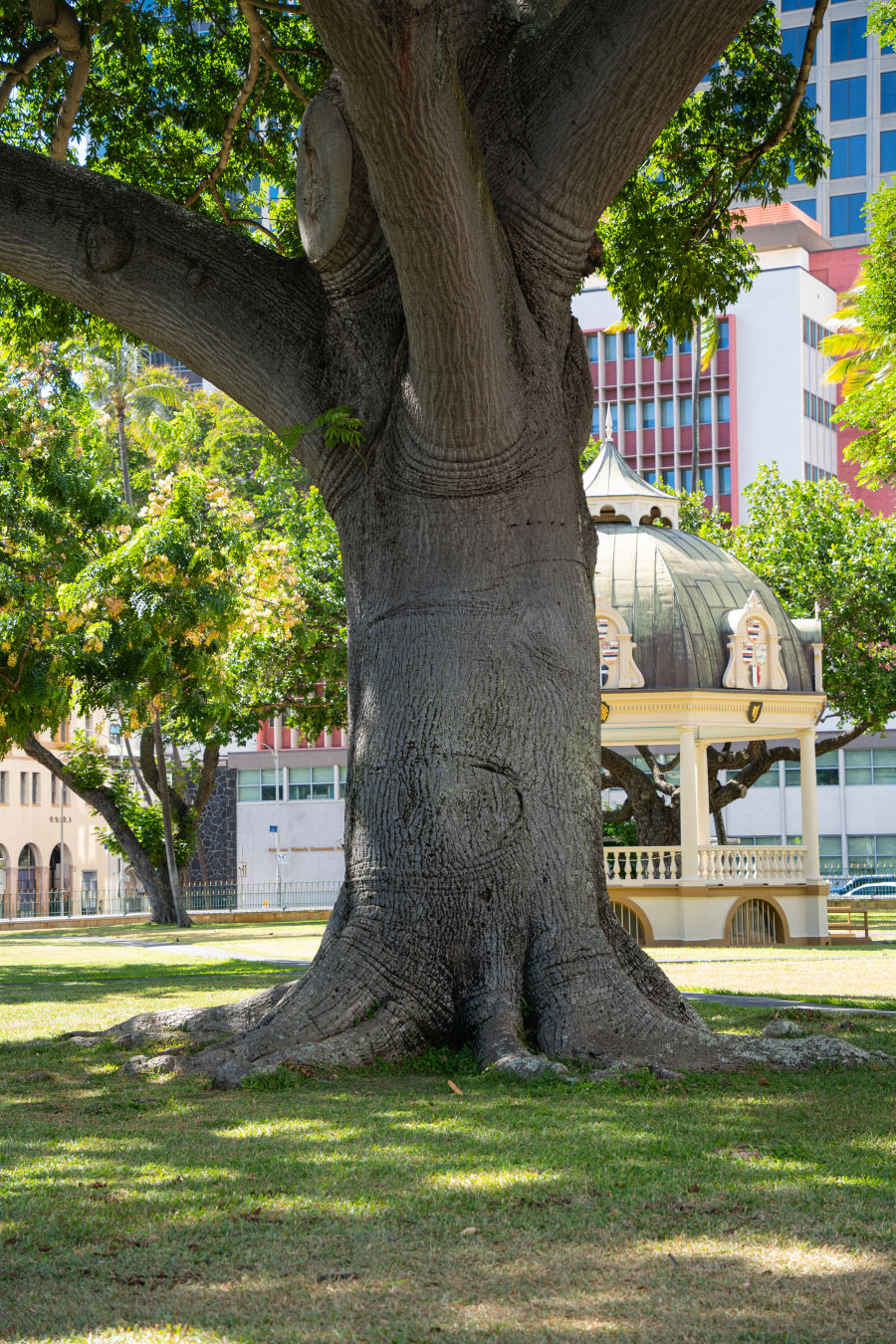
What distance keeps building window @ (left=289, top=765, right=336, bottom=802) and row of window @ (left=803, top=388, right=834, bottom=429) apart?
2885 cm

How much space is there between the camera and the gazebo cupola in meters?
29.7

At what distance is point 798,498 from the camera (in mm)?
33844

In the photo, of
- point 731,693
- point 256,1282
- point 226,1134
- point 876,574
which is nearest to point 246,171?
point 226,1134

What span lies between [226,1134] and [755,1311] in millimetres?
2773

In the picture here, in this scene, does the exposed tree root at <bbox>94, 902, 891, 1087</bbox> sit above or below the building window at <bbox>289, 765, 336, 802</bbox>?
below

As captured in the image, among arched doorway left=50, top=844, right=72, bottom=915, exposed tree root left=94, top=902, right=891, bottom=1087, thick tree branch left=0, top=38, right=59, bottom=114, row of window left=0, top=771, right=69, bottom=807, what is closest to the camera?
exposed tree root left=94, top=902, right=891, bottom=1087

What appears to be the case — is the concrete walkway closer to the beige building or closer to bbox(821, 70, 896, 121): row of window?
the beige building

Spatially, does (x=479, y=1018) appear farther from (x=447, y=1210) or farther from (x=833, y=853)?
(x=833, y=853)

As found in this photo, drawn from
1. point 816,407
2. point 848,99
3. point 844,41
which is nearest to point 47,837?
point 816,407

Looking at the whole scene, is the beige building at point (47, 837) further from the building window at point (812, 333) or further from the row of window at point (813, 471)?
the building window at point (812, 333)

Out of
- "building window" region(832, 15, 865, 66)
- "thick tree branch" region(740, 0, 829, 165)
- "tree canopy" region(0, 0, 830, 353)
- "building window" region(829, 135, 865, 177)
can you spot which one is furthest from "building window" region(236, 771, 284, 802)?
"thick tree branch" region(740, 0, 829, 165)

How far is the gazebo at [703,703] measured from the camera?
2628cm

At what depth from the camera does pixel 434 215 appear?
6867 mm

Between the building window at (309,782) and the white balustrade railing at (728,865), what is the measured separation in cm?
3996
